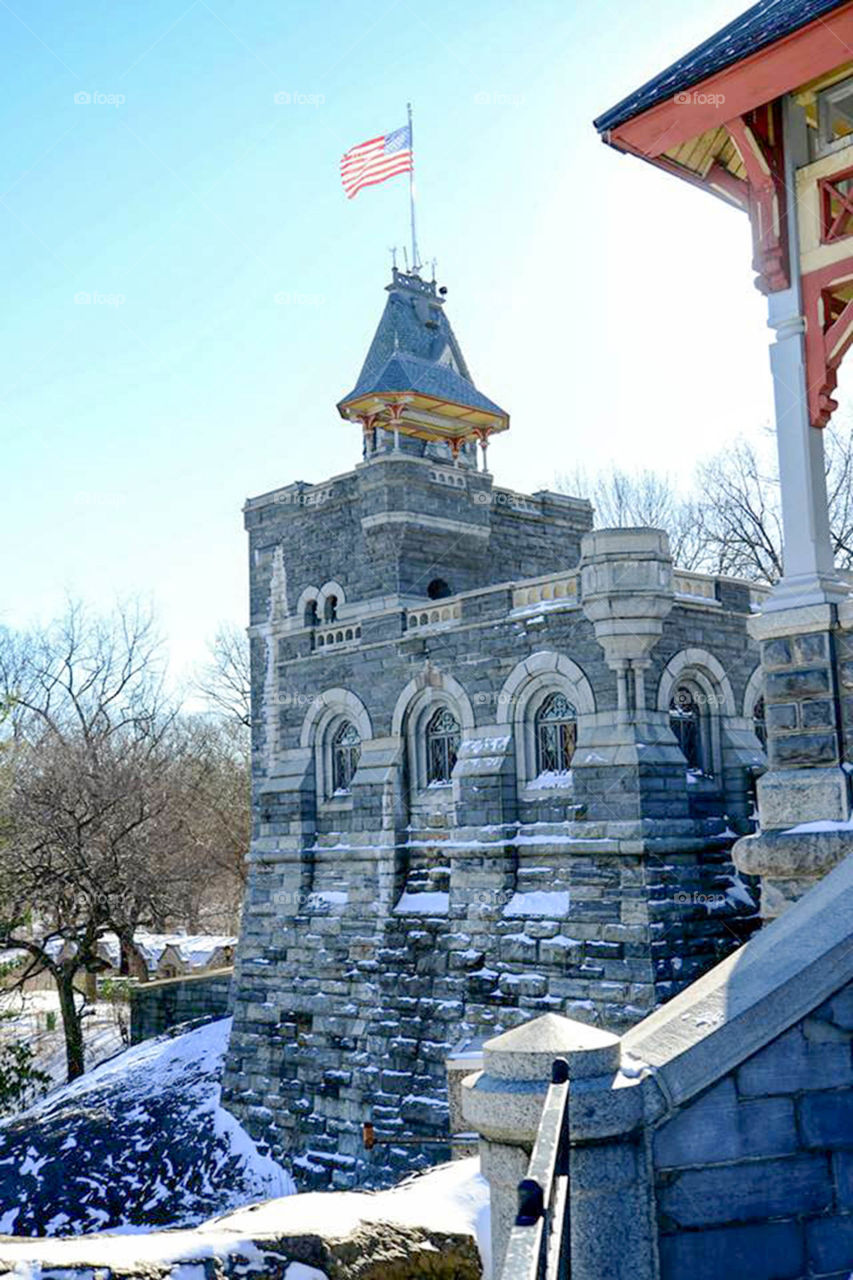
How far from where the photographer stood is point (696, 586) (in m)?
18.7

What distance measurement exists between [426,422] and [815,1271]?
22874 millimetres

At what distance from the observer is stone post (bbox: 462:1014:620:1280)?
4.23 metres

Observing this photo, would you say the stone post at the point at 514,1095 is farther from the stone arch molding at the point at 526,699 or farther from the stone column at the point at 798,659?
the stone arch molding at the point at 526,699

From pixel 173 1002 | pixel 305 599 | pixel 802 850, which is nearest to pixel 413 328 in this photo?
pixel 305 599

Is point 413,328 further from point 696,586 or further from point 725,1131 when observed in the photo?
point 725,1131

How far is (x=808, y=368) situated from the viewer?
9070 mm

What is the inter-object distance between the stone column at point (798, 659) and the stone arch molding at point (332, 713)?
42.5 ft

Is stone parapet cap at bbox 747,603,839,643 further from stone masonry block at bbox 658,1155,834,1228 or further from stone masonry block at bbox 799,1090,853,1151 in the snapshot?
stone masonry block at bbox 658,1155,834,1228

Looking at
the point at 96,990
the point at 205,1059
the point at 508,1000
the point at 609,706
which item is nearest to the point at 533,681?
the point at 609,706

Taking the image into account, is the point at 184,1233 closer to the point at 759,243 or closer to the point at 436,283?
the point at 759,243

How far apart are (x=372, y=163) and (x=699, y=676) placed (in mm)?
13328

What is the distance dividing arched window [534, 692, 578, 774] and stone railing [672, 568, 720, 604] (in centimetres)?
240

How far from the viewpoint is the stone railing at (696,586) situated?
18391 millimetres

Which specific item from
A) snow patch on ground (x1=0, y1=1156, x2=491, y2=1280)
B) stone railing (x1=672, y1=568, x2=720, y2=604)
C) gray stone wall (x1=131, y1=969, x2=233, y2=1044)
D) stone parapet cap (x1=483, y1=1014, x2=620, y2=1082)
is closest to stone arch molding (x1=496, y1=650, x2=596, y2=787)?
stone railing (x1=672, y1=568, x2=720, y2=604)
